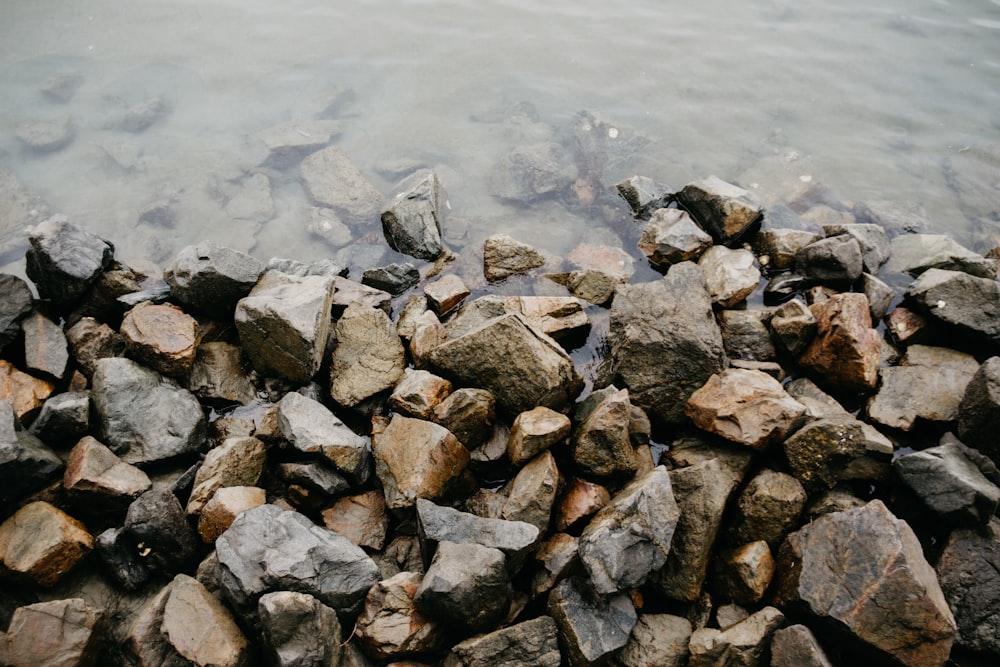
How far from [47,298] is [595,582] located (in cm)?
449

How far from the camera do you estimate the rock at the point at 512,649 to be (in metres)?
2.96

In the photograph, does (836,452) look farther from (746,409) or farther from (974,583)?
(974,583)

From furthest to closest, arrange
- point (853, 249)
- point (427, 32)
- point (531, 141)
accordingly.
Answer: point (427, 32), point (531, 141), point (853, 249)

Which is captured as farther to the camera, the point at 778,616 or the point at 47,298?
the point at 47,298

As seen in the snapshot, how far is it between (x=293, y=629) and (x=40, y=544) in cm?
156

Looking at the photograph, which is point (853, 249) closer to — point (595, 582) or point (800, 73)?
point (595, 582)

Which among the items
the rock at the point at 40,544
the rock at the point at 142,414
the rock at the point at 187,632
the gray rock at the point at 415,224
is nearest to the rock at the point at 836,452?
the rock at the point at 187,632

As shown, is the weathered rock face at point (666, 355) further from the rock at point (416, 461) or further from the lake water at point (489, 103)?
the lake water at point (489, 103)

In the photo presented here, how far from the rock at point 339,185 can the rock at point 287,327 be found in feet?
7.57

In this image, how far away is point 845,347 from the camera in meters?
4.05

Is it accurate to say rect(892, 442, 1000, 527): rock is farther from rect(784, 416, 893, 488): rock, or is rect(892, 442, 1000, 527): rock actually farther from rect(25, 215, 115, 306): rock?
rect(25, 215, 115, 306): rock

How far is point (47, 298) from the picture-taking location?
4504mm

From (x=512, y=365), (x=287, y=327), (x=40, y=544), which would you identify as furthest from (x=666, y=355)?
(x=40, y=544)

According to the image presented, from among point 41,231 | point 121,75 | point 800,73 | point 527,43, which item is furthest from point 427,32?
point 41,231
